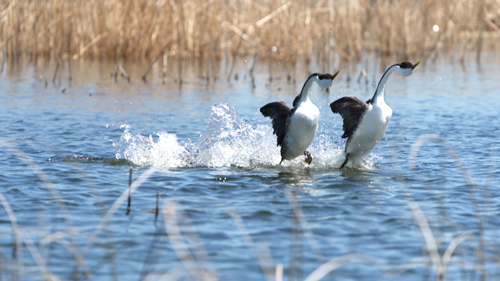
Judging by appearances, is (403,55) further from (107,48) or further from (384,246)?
(384,246)

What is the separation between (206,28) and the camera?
17.1 meters

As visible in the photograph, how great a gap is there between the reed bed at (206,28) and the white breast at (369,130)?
7.78 meters

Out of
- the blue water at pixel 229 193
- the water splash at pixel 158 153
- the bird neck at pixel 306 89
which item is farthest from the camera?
the water splash at pixel 158 153

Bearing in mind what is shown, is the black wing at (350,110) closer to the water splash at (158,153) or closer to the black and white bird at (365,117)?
the black and white bird at (365,117)

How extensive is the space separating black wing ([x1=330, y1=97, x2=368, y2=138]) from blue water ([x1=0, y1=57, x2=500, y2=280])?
0.45 m

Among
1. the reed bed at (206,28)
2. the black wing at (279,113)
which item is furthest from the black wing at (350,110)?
the reed bed at (206,28)

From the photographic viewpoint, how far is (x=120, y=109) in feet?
38.4

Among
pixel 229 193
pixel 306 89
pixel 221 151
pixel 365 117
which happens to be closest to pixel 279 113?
pixel 306 89

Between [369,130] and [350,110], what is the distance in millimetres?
321

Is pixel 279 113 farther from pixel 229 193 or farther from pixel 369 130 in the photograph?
pixel 229 193

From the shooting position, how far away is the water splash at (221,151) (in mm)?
7711

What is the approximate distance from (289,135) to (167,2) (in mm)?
9503

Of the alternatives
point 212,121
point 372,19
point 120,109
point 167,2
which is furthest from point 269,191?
point 372,19

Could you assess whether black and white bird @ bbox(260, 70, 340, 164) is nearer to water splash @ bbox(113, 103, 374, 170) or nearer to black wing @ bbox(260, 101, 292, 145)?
black wing @ bbox(260, 101, 292, 145)
